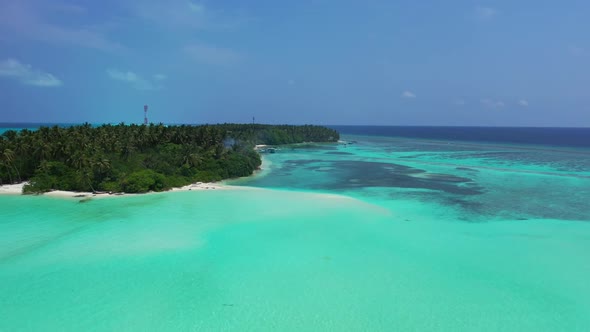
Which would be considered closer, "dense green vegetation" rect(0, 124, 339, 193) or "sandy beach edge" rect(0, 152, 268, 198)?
"sandy beach edge" rect(0, 152, 268, 198)

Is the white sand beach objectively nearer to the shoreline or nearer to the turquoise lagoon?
the shoreline

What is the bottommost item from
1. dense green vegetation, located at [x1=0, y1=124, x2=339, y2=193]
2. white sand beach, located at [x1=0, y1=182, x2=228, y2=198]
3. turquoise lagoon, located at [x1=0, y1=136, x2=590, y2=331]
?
turquoise lagoon, located at [x1=0, y1=136, x2=590, y2=331]

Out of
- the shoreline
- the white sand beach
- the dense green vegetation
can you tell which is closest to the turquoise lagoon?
the shoreline

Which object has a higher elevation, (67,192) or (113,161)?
(113,161)

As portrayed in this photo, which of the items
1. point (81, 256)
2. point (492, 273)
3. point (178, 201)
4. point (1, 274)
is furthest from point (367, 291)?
point (178, 201)

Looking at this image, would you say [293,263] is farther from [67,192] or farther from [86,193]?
[67,192]

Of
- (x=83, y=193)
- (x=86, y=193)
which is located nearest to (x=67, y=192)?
(x=83, y=193)
